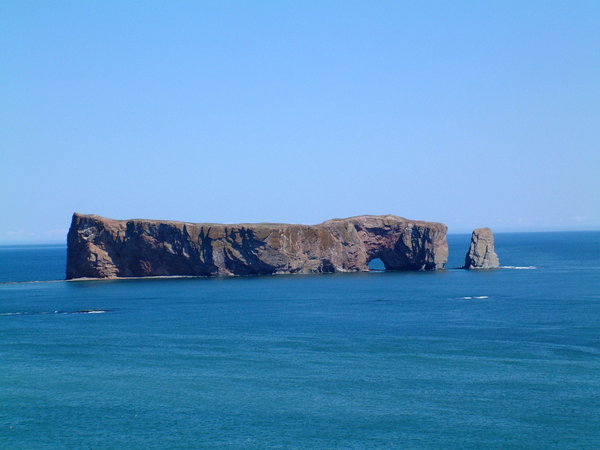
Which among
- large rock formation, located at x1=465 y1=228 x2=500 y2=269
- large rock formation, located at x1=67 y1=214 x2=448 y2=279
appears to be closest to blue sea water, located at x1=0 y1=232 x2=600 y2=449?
large rock formation, located at x1=67 y1=214 x2=448 y2=279

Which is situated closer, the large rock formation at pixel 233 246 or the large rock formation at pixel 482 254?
the large rock formation at pixel 233 246

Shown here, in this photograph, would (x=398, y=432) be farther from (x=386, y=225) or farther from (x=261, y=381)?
(x=386, y=225)

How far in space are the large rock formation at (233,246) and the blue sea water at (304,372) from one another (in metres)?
28.3

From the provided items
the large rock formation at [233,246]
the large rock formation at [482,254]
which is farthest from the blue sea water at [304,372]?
the large rock formation at [482,254]

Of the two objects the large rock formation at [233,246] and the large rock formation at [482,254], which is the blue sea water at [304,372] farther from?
the large rock formation at [482,254]

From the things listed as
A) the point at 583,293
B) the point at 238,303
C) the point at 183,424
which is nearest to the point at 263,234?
the point at 238,303

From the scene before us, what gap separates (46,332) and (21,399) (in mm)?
24390

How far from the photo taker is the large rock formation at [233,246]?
118m

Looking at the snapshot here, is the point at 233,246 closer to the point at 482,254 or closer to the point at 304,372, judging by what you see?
the point at 482,254

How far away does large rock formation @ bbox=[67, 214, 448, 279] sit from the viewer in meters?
118

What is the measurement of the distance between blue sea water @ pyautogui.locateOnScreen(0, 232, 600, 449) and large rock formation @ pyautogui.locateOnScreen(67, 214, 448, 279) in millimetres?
28268

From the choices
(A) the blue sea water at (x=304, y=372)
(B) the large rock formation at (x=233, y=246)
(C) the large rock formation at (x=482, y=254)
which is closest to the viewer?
(A) the blue sea water at (x=304, y=372)

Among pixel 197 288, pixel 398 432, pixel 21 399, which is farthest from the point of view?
pixel 197 288

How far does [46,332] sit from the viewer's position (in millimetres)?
66375
